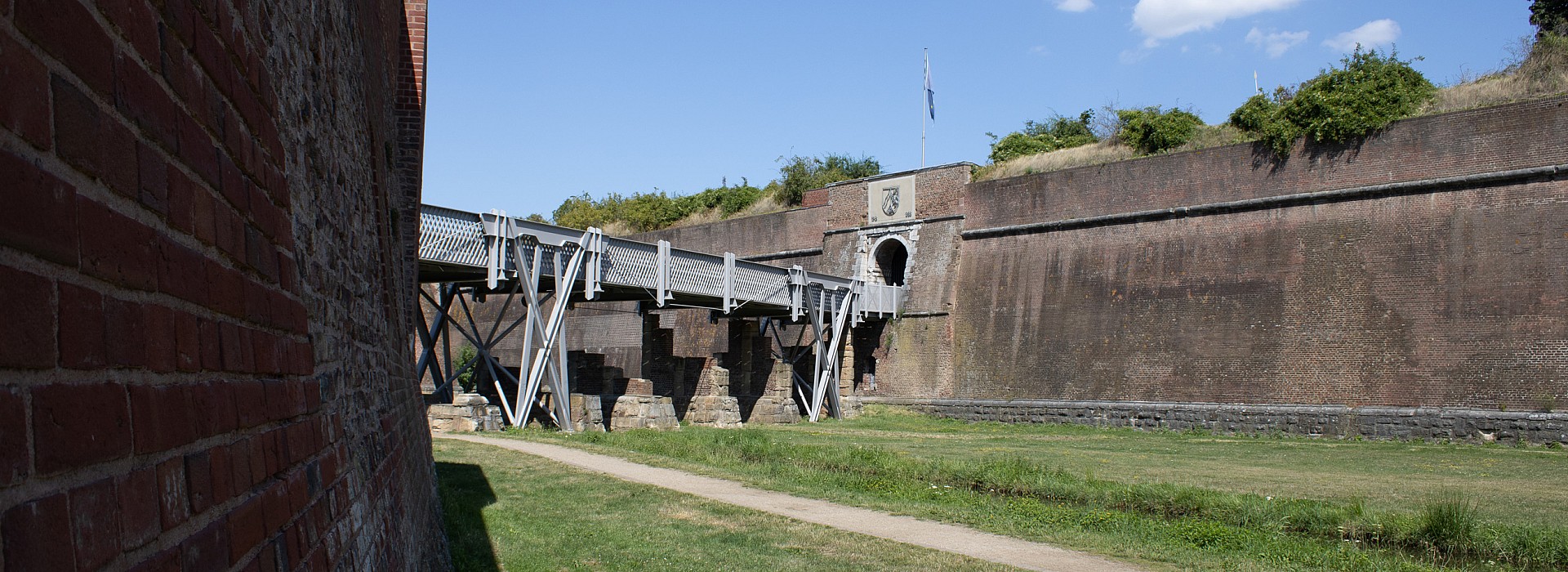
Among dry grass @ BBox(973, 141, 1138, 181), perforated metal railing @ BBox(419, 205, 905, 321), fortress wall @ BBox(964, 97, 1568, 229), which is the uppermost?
dry grass @ BBox(973, 141, 1138, 181)

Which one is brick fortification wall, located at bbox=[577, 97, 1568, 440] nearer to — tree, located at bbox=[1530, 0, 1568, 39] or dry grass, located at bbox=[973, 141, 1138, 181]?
dry grass, located at bbox=[973, 141, 1138, 181]

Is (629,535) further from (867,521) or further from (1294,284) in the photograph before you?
(1294,284)

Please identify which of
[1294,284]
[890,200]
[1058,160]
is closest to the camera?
[1294,284]

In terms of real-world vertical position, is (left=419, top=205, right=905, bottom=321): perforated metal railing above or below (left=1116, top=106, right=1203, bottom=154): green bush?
below

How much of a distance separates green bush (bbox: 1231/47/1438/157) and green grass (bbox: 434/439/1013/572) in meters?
19.5

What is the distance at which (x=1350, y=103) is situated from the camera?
25.4m

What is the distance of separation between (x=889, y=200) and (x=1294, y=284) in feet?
42.9

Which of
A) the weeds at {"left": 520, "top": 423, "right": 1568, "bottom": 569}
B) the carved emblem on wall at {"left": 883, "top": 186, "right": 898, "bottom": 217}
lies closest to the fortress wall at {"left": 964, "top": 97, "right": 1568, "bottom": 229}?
the carved emblem on wall at {"left": 883, "top": 186, "right": 898, "bottom": 217}

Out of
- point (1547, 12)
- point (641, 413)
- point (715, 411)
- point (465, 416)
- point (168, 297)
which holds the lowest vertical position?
point (715, 411)

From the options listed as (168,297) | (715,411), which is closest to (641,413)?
(715,411)

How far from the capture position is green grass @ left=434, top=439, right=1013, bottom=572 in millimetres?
8820

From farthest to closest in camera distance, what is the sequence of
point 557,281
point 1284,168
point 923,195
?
point 923,195, point 1284,168, point 557,281

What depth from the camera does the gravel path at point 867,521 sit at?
9.02 m

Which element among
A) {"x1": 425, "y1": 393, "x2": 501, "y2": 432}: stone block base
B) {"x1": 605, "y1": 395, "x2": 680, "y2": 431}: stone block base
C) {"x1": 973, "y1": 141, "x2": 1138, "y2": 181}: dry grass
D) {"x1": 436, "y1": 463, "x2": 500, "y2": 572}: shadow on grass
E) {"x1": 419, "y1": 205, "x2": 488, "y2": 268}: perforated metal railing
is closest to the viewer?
{"x1": 436, "y1": 463, "x2": 500, "y2": 572}: shadow on grass
